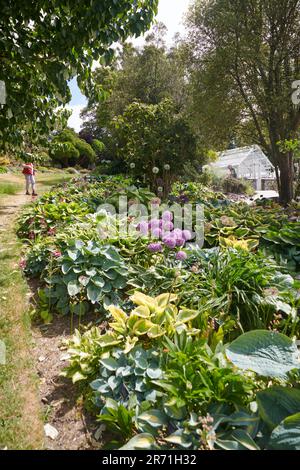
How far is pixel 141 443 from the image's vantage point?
1625 mm

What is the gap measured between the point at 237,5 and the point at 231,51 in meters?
1.37

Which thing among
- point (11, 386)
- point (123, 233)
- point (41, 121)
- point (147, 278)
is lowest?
point (11, 386)

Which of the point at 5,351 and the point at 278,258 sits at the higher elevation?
the point at 278,258

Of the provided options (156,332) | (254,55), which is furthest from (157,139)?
(156,332)

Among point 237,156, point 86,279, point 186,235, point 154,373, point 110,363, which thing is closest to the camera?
point 154,373

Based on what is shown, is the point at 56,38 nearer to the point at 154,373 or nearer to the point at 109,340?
the point at 109,340

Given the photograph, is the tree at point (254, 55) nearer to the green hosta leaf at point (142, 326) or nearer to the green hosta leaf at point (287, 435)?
the green hosta leaf at point (142, 326)

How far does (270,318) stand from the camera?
9.05ft

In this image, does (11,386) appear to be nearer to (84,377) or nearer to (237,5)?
(84,377)

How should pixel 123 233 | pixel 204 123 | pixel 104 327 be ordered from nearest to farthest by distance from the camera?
pixel 104 327
pixel 123 233
pixel 204 123

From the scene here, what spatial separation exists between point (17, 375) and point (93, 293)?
99 cm

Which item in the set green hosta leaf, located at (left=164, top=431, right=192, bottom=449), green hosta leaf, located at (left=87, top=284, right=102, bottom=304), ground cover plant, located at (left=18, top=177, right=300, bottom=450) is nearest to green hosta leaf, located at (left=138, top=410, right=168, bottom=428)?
ground cover plant, located at (left=18, top=177, right=300, bottom=450)

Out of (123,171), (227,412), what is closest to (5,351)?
(227,412)

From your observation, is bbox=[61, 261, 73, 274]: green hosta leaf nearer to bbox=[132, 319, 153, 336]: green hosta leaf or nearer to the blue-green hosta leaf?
bbox=[132, 319, 153, 336]: green hosta leaf
